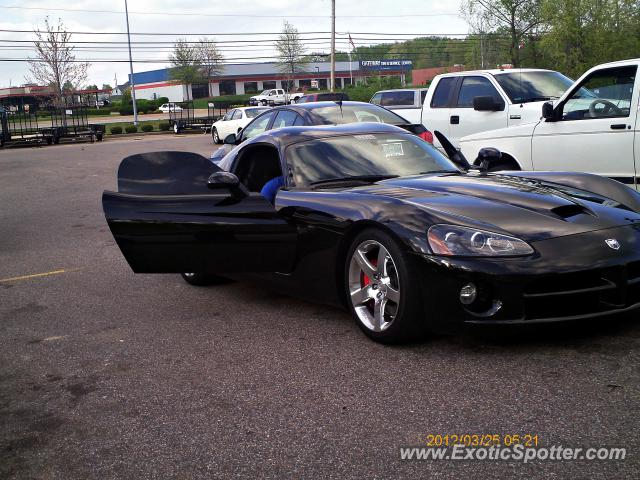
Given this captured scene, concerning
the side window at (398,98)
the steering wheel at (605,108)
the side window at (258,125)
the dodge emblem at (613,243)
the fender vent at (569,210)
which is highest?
the side window at (398,98)

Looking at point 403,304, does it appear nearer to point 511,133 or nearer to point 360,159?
point 360,159

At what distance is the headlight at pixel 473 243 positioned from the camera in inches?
152

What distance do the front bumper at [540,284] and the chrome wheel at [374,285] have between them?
12.1 inches

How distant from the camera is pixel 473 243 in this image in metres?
3.89

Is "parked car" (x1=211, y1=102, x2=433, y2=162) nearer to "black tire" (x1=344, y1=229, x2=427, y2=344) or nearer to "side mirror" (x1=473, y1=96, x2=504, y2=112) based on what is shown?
"side mirror" (x1=473, y1=96, x2=504, y2=112)

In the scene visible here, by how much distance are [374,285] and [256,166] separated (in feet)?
6.93

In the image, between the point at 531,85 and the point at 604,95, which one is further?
the point at 531,85

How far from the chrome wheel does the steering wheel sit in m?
4.74

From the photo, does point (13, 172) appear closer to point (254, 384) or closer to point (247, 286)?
point (247, 286)

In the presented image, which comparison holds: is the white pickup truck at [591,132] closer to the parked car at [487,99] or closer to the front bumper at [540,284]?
the parked car at [487,99]

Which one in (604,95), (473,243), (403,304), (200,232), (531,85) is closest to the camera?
(473,243)

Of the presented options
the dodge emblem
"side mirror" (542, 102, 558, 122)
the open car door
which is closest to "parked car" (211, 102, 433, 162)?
"side mirror" (542, 102, 558, 122)

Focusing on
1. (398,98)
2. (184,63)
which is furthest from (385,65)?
(398,98)

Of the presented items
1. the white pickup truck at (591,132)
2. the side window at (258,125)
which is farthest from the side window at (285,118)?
the white pickup truck at (591,132)
